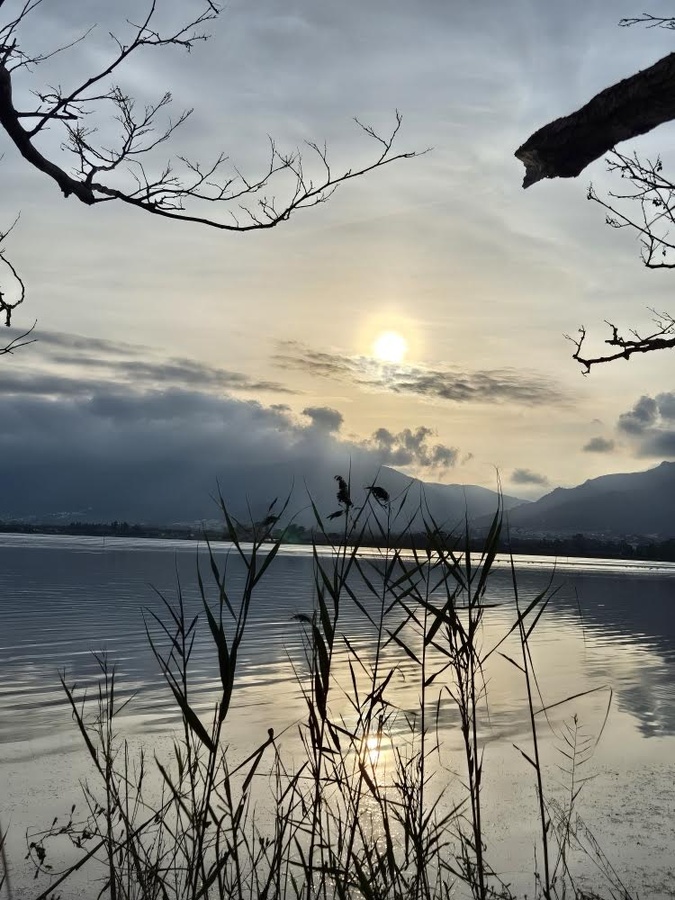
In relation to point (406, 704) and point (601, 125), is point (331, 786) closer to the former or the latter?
point (406, 704)

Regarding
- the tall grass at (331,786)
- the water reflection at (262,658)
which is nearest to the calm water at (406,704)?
the water reflection at (262,658)

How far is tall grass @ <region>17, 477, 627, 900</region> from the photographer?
3.17 m

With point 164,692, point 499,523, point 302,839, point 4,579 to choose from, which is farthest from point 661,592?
point 499,523

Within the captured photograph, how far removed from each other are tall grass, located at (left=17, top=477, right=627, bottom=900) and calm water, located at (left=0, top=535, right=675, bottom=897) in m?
0.29

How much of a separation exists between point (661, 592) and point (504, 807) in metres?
43.4

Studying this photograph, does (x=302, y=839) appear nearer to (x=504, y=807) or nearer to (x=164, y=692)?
(x=504, y=807)

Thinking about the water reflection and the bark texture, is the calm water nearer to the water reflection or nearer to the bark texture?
the water reflection

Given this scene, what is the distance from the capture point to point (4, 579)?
35812mm

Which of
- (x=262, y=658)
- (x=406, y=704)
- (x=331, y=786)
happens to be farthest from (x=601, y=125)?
(x=262, y=658)

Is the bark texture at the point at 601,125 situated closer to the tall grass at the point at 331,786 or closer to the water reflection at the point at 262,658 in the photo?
the tall grass at the point at 331,786

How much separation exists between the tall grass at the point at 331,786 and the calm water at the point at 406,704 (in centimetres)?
29

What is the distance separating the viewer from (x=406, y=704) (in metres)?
13.3

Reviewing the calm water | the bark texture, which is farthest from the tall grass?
the bark texture

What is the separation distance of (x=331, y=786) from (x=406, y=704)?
484cm
